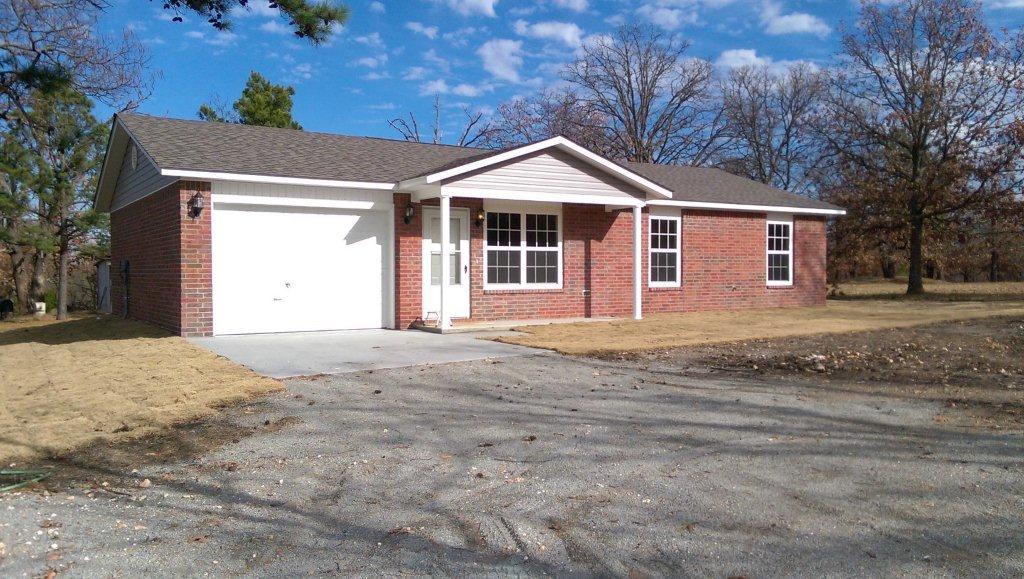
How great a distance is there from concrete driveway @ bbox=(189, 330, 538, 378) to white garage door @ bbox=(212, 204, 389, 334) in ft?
1.43

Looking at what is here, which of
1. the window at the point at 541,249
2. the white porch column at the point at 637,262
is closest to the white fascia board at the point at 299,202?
the window at the point at 541,249

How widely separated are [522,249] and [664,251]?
387cm

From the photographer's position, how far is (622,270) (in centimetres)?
1650

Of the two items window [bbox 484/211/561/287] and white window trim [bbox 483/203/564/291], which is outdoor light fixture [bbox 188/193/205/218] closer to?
white window trim [bbox 483/203/564/291]

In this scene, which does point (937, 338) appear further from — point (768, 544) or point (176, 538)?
point (176, 538)

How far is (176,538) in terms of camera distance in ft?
13.0

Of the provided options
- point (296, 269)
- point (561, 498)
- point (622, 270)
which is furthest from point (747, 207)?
point (561, 498)

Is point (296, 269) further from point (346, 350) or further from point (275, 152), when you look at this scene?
point (346, 350)

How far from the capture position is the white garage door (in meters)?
12.6

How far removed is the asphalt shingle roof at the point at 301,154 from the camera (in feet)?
41.8

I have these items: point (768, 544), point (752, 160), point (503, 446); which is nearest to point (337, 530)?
point (503, 446)

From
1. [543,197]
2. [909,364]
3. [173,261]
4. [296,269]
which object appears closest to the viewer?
[909,364]

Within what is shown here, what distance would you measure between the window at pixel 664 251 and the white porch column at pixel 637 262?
152 centimetres

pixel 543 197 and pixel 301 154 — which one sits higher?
pixel 301 154
